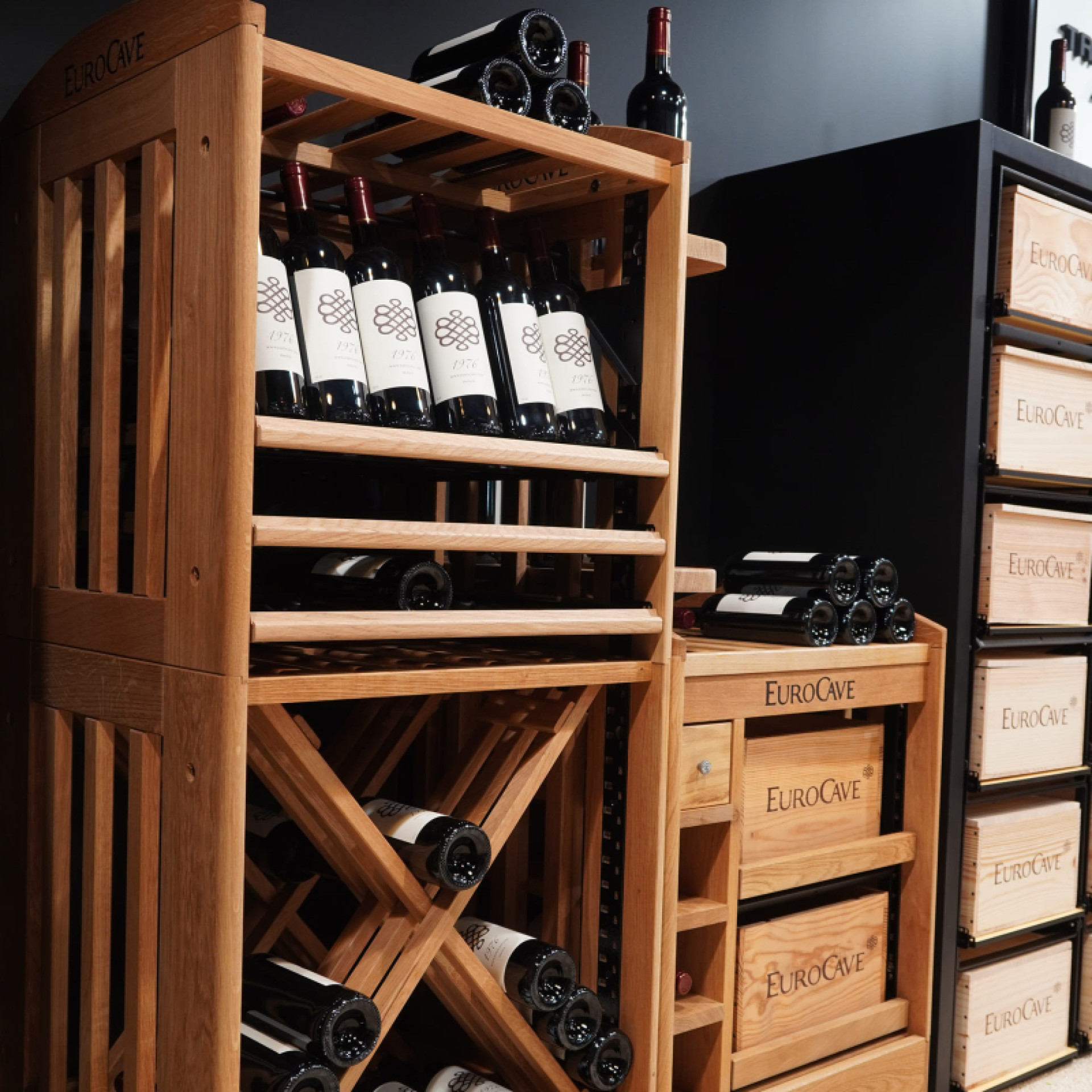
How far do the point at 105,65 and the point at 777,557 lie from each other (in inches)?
57.7

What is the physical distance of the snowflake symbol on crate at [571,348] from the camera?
183cm

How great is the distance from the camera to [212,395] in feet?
4.73

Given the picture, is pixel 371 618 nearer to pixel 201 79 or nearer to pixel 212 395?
pixel 212 395

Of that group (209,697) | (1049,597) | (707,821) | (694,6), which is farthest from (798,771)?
(694,6)

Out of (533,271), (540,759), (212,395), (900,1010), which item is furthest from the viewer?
(900,1010)

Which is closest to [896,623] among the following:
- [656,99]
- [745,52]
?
[656,99]

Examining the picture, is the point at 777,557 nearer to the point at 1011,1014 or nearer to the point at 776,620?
the point at 776,620

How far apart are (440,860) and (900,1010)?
1269 mm

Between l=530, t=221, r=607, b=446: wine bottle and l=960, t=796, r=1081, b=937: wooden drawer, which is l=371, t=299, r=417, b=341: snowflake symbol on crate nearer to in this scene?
l=530, t=221, r=607, b=446: wine bottle

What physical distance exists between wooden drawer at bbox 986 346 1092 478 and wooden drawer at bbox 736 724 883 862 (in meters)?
0.68

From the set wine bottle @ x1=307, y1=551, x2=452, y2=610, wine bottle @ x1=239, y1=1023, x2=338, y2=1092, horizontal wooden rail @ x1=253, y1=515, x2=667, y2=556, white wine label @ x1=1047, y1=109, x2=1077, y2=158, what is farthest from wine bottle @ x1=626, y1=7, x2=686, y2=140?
wine bottle @ x1=239, y1=1023, x2=338, y2=1092

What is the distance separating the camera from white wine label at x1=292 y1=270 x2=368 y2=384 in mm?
1566

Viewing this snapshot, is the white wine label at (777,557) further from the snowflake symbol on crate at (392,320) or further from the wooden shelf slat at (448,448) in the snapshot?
the snowflake symbol on crate at (392,320)

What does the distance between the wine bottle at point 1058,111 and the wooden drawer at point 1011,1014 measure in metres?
1.94
